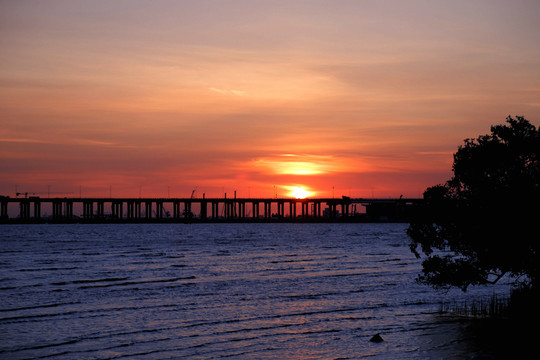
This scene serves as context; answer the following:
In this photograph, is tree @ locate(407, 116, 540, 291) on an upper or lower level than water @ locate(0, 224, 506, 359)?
upper

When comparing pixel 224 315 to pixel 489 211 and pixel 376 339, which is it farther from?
pixel 489 211

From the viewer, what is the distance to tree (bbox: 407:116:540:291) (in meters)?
34.5

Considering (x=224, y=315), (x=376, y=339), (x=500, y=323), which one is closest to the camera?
(x=376, y=339)

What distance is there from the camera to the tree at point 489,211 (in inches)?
1357

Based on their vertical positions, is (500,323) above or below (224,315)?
above

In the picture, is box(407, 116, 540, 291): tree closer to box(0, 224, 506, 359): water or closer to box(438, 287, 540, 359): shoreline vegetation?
box(438, 287, 540, 359): shoreline vegetation

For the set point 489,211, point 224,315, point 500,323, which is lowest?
point 224,315

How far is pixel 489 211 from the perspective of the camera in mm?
35188

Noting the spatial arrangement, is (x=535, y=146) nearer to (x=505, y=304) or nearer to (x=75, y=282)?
(x=505, y=304)

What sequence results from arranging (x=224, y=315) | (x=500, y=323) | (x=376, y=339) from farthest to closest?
(x=224, y=315)
(x=500, y=323)
(x=376, y=339)

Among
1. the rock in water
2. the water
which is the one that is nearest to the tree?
the water

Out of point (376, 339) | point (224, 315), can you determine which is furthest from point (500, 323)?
point (224, 315)

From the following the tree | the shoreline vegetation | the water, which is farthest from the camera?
the tree

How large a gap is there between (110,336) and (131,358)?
5439 mm
